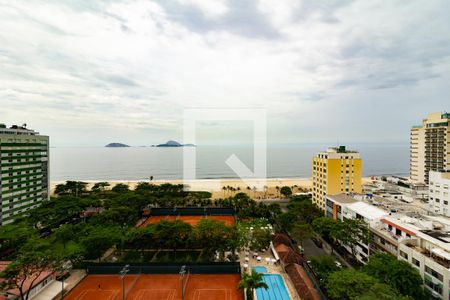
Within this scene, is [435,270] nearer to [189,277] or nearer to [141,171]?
[189,277]

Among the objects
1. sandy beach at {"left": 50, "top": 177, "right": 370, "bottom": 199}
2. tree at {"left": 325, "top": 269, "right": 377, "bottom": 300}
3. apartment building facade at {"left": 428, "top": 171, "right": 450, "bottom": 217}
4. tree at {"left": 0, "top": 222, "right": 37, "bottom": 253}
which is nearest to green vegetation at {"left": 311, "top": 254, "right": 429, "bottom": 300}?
tree at {"left": 325, "top": 269, "right": 377, "bottom": 300}

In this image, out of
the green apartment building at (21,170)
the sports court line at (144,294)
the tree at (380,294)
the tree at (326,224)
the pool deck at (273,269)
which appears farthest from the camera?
the green apartment building at (21,170)

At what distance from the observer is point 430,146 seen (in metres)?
57.2

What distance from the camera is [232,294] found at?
2289cm

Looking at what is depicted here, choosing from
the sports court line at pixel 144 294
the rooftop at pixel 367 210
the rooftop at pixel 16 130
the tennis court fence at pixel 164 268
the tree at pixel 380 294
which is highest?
the rooftop at pixel 16 130

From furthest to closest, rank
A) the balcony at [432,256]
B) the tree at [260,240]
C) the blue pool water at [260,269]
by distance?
the tree at [260,240]
the blue pool water at [260,269]
the balcony at [432,256]

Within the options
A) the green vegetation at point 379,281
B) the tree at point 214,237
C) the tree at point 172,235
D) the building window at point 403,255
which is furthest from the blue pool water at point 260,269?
the building window at point 403,255

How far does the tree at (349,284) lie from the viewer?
17281 mm

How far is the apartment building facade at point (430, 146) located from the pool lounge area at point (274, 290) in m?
48.1

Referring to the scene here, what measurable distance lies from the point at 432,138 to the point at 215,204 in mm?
51335

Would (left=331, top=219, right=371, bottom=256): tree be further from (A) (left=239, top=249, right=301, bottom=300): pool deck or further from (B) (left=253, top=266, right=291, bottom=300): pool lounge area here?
(B) (left=253, top=266, right=291, bottom=300): pool lounge area

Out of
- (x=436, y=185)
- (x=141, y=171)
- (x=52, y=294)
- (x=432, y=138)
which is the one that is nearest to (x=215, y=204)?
(x=52, y=294)

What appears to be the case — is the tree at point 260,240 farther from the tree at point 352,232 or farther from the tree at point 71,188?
the tree at point 71,188

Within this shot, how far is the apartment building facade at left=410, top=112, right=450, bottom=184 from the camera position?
177ft
